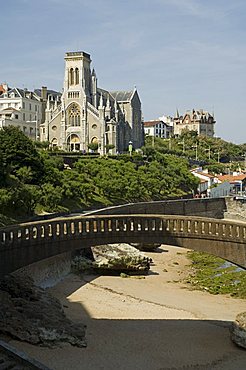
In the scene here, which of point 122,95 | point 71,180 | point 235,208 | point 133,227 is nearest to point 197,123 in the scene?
point 122,95

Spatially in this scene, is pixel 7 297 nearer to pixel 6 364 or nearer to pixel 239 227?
pixel 6 364

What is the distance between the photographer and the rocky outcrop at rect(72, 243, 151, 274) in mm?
35562

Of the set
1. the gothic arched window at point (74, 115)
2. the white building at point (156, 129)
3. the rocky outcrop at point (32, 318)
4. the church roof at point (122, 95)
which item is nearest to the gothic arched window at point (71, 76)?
the gothic arched window at point (74, 115)

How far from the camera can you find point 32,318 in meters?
22.1

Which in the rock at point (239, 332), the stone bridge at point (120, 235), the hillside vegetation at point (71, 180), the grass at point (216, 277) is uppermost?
the hillside vegetation at point (71, 180)

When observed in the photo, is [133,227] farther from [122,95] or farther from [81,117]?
[122,95]

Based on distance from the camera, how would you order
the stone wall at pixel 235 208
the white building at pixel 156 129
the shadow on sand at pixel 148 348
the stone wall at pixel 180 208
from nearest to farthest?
the shadow on sand at pixel 148 348
the stone wall at pixel 180 208
the stone wall at pixel 235 208
the white building at pixel 156 129

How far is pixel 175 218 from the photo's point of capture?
82.4 feet

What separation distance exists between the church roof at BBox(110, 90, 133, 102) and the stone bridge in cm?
9051

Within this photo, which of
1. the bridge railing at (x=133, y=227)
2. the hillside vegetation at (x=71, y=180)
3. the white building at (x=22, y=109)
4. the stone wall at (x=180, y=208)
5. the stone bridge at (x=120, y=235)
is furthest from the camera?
the white building at (x=22, y=109)

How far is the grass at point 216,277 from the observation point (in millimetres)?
34312

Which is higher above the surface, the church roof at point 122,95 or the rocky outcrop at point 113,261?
the church roof at point 122,95

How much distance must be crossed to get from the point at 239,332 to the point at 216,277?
55.6 feet

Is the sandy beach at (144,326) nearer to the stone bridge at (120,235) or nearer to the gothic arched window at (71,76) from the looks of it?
the stone bridge at (120,235)
